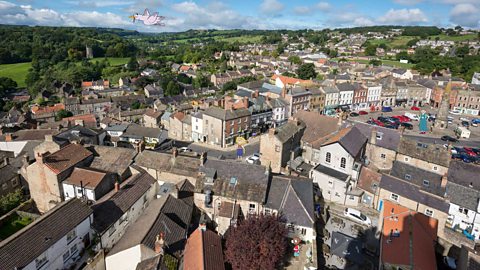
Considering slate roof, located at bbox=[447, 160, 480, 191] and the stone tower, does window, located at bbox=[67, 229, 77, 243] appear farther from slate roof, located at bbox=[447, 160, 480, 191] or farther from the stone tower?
the stone tower

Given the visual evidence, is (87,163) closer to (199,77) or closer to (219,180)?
(219,180)

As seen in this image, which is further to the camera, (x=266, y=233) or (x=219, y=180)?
A: (x=219, y=180)

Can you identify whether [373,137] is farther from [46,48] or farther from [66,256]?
[46,48]

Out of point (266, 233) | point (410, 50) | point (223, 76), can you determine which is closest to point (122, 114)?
point (223, 76)

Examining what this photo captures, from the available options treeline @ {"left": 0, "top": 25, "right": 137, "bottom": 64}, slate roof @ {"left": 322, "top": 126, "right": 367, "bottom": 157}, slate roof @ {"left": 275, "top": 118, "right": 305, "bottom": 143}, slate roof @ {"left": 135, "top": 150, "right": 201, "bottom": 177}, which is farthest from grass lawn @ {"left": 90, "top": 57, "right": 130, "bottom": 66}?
slate roof @ {"left": 322, "top": 126, "right": 367, "bottom": 157}

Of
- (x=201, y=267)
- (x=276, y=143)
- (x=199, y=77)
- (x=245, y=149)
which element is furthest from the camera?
(x=199, y=77)

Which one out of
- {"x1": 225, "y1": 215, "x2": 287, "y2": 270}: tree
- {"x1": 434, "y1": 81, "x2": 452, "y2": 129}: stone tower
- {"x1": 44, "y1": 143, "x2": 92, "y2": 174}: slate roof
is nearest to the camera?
{"x1": 225, "y1": 215, "x2": 287, "y2": 270}: tree
